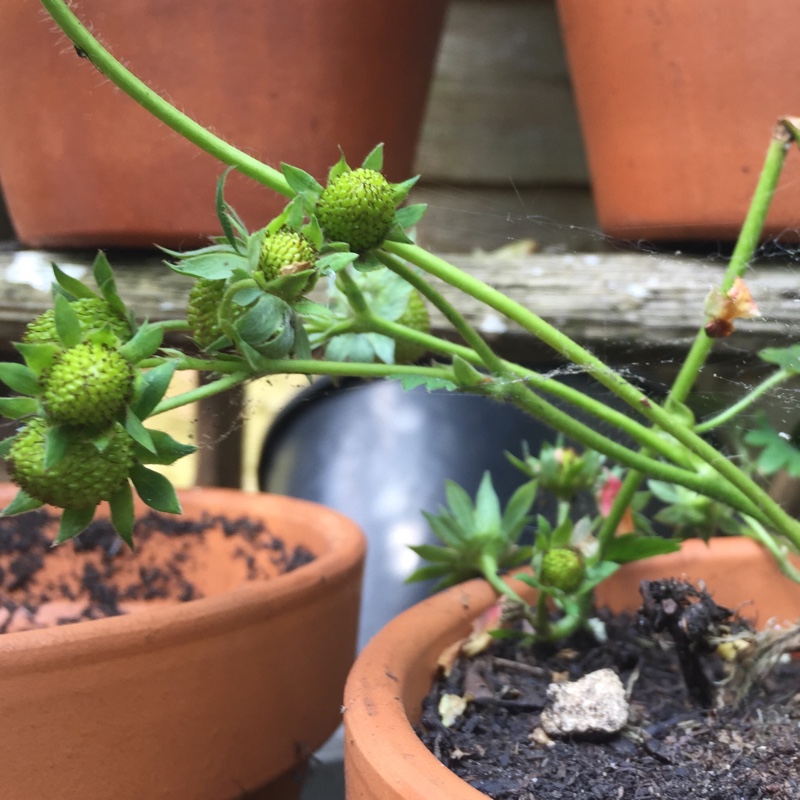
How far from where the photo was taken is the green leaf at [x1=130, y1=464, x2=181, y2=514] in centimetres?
34

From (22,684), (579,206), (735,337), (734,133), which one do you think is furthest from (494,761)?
(579,206)

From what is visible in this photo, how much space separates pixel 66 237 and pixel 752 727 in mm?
611

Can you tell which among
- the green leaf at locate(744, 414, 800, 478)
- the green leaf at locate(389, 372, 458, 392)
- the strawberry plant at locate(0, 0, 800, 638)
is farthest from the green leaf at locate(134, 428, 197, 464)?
the green leaf at locate(744, 414, 800, 478)

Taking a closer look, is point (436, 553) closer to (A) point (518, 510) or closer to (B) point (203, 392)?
(A) point (518, 510)

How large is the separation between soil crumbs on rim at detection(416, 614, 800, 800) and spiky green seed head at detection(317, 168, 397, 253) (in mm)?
252

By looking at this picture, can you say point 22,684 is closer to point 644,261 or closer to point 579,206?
point 644,261

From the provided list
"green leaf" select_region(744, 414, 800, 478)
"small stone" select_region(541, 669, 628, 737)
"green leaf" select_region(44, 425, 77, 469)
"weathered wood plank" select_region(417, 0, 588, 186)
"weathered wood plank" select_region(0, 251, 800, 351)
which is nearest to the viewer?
"green leaf" select_region(44, 425, 77, 469)

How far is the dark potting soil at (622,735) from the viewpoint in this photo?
0.37 m

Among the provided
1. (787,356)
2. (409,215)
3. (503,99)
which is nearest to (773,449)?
(787,356)

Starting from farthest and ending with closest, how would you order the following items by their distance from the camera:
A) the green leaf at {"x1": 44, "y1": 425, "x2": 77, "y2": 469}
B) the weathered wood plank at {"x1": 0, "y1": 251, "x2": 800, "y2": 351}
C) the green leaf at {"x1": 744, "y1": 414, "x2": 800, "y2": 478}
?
the weathered wood plank at {"x1": 0, "y1": 251, "x2": 800, "y2": 351}
the green leaf at {"x1": 744, "y1": 414, "x2": 800, "y2": 478}
the green leaf at {"x1": 44, "y1": 425, "x2": 77, "y2": 469}

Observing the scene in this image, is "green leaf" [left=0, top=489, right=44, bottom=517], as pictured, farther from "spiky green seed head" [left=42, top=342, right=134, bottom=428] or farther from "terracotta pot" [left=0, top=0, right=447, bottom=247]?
"terracotta pot" [left=0, top=0, right=447, bottom=247]

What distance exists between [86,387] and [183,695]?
0.20 meters

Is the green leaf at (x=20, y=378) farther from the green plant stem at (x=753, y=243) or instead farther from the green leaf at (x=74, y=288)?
the green plant stem at (x=753, y=243)

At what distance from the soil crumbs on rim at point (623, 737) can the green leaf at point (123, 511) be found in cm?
18
